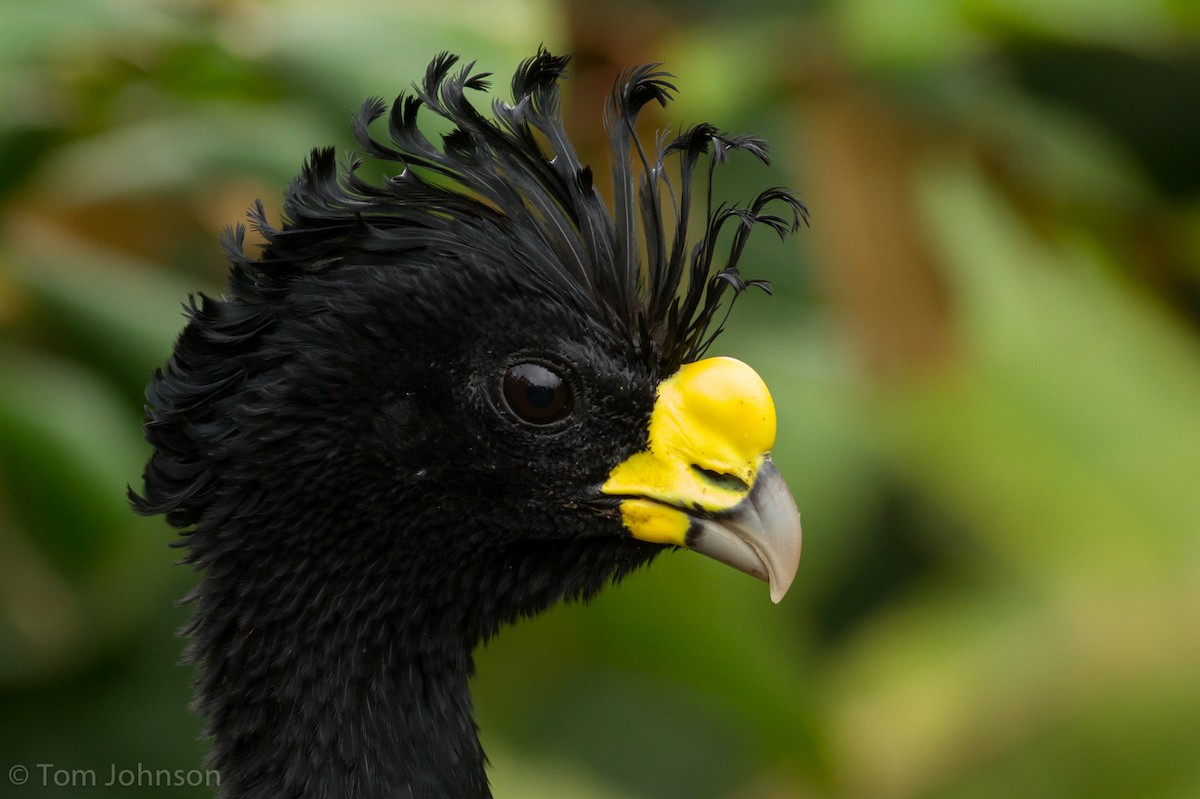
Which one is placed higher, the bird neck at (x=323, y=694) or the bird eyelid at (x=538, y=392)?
the bird eyelid at (x=538, y=392)

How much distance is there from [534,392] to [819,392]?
2891 millimetres

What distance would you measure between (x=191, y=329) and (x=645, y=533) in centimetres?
84

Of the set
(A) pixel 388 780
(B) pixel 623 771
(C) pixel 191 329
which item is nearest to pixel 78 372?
(C) pixel 191 329

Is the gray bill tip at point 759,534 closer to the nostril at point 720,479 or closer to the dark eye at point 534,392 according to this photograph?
→ the nostril at point 720,479

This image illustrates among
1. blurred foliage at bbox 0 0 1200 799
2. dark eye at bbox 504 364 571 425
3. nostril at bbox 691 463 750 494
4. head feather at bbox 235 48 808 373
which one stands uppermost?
blurred foliage at bbox 0 0 1200 799

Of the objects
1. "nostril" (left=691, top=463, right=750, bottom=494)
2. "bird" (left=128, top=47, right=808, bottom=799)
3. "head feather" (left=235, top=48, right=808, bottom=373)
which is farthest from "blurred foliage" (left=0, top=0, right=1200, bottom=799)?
"nostril" (left=691, top=463, right=750, bottom=494)

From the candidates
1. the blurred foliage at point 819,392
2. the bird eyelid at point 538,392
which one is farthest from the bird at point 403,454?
the blurred foliage at point 819,392

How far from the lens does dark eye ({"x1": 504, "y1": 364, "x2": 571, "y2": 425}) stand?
8.09ft

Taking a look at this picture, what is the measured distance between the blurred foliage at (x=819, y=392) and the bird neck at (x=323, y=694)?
1.57m

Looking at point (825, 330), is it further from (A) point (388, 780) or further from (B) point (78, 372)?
(A) point (388, 780)

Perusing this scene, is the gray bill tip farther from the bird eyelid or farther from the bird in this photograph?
the bird eyelid

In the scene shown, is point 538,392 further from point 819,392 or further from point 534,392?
point 819,392

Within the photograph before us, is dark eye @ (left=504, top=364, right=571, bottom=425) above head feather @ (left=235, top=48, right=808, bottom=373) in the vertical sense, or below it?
below

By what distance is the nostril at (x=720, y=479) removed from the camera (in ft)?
8.20
